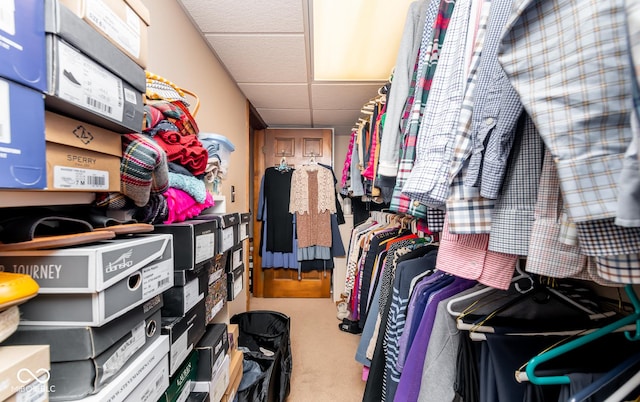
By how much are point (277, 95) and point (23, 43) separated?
209 centimetres

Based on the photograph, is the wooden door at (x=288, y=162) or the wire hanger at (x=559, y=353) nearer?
the wire hanger at (x=559, y=353)

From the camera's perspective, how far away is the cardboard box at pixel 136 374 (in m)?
0.46

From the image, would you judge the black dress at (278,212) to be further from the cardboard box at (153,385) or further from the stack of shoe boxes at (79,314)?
the stack of shoe boxes at (79,314)

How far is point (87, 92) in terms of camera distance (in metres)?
0.42

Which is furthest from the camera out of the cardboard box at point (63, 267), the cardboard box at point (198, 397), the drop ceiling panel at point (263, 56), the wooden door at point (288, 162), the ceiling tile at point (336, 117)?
the wooden door at point (288, 162)

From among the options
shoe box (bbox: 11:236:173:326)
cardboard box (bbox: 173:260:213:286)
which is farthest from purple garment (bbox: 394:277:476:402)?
shoe box (bbox: 11:236:173:326)

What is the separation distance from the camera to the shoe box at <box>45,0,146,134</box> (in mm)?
372

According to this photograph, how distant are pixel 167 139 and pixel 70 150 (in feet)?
1.06

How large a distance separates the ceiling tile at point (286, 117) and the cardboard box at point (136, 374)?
2.36 m

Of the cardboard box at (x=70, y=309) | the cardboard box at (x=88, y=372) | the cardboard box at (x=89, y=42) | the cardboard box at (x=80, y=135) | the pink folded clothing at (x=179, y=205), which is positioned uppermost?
the cardboard box at (x=89, y=42)

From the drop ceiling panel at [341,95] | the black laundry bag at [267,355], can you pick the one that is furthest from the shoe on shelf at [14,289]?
the drop ceiling panel at [341,95]

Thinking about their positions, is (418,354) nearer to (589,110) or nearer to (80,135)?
(589,110)

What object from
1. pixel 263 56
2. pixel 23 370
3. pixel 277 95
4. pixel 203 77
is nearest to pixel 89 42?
pixel 23 370

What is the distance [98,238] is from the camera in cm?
47
